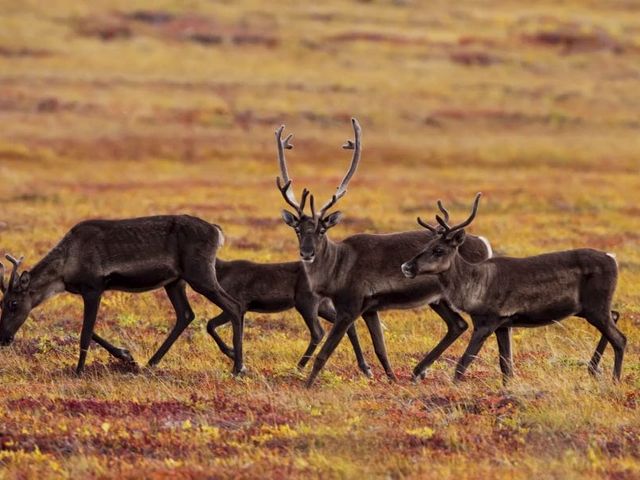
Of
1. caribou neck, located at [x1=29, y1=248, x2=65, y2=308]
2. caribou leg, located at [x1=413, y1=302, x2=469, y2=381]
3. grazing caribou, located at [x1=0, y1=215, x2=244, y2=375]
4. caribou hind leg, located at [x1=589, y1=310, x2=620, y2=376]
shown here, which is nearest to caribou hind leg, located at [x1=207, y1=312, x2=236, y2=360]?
grazing caribou, located at [x1=0, y1=215, x2=244, y2=375]

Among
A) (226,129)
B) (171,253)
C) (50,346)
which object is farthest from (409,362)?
(226,129)

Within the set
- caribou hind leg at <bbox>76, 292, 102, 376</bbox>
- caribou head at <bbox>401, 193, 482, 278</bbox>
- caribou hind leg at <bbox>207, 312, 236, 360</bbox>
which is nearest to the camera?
caribou head at <bbox>401, 193, 482, 278</bbox>

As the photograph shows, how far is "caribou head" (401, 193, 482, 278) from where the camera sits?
12.5 meters

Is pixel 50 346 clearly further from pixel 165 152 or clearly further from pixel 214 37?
pixel 214 37

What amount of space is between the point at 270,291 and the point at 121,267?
1.99 m

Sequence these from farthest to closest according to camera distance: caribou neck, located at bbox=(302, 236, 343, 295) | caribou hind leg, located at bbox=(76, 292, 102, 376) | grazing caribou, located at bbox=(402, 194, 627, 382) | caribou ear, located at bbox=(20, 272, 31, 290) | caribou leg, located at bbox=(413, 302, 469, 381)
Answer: caribou ear, located at bbox=(20, 272, 31, 290) → caribou hind leg, located at bbox=(76, 292, 102, 376) → caribou neck, located at bbox=(302, 236, 343, 295) → caribou leg, located at bbox=(413, 302, 469, 381) → grazing caribou, located at bbox=(402, 194, 627, 382)

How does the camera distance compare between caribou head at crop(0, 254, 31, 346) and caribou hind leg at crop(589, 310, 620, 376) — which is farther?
caribou head at crop(0, 254, 31, 346)

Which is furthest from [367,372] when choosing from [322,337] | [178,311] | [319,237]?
[178,311]

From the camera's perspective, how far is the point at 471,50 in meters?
74.8

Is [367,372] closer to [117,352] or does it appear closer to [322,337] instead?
[322,337]

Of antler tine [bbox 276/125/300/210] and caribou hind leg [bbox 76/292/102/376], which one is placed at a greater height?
antler tine [bbox 276/125/300/210]

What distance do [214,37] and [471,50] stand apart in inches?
622

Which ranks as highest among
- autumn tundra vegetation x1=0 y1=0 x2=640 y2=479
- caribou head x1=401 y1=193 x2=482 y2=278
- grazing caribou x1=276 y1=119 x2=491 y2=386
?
caribou head x1=401 y1=193 x2=482 y2=278

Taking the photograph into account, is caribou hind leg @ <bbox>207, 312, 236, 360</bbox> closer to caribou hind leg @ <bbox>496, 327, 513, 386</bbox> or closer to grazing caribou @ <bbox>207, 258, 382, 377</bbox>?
grazing caribou @ <bbox>207, 258, 382, 377</bbox>
